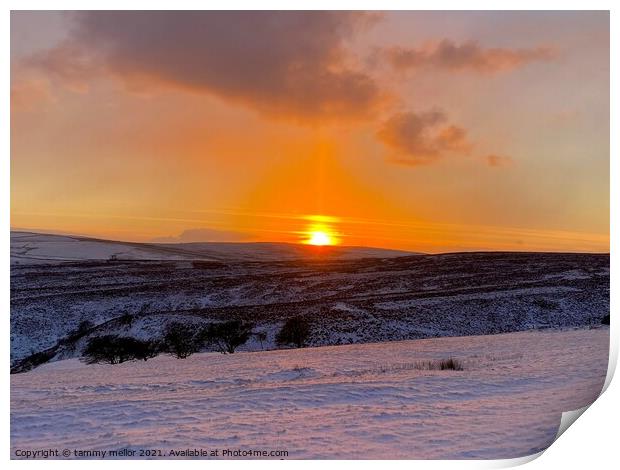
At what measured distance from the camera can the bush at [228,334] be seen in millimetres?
14578

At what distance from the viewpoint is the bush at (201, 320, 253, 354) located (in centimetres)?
1458

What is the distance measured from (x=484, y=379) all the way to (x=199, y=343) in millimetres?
8066

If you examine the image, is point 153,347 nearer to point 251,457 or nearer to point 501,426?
point 251,457

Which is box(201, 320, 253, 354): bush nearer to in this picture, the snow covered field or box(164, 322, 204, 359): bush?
box(164, 322, 204, 359): bush

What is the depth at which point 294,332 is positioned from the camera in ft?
50.9

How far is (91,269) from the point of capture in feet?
86.3

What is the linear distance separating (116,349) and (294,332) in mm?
4967

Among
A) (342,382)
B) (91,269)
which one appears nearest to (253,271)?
(91,269)

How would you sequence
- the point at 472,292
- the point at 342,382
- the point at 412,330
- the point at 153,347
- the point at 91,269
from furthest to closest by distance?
the point at 91,269
the point at 472,292
the point at 412,330
the point at 153,347
the point at 342,382

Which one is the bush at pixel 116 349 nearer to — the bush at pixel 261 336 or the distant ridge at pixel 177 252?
the bush at pixel 261 336

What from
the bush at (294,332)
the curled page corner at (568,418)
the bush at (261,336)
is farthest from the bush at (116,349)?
the curled page corner at (568,418)

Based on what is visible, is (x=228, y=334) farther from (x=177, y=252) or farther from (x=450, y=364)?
(x=177, y=252)

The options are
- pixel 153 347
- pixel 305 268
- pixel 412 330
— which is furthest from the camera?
pixel 305 268

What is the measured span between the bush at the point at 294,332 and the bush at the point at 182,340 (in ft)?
7.55
